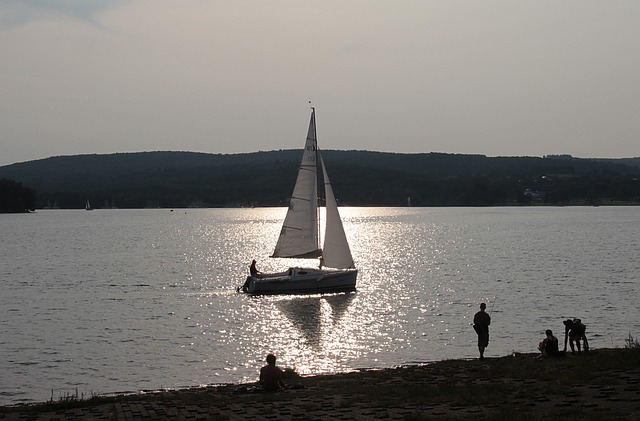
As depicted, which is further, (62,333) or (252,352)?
(62,333)

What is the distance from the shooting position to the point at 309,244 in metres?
59.0

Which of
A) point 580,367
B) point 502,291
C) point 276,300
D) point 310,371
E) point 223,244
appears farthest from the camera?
point 223,244

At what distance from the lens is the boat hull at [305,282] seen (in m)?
58.3

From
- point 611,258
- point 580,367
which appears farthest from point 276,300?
point 611,258

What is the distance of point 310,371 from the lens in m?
32.4

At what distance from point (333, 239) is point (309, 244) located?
188 cm

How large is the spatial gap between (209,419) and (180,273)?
64.8 metres

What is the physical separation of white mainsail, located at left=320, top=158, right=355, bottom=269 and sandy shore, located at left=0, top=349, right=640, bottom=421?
31007mm

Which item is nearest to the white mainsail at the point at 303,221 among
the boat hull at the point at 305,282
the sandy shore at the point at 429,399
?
the boat hull at the point at 305,282

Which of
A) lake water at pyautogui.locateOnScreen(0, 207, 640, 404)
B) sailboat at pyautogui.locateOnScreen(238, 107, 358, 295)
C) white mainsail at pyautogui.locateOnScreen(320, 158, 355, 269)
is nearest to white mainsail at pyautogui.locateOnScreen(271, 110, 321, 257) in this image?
sailboat at pyautogui.locateOnScreen(238, 107, 358, 295)

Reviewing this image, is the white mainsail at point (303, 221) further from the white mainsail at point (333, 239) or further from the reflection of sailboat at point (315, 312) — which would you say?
the reflection of sailboat at point (315, 312)

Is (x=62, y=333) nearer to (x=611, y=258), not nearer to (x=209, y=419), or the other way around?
(x=209, y=419)

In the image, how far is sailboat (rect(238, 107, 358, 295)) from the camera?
57.9 metres

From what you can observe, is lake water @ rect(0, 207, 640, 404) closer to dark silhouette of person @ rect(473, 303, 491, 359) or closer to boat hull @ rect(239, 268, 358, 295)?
boat hull @ rect(239, 268, 358, 295)
